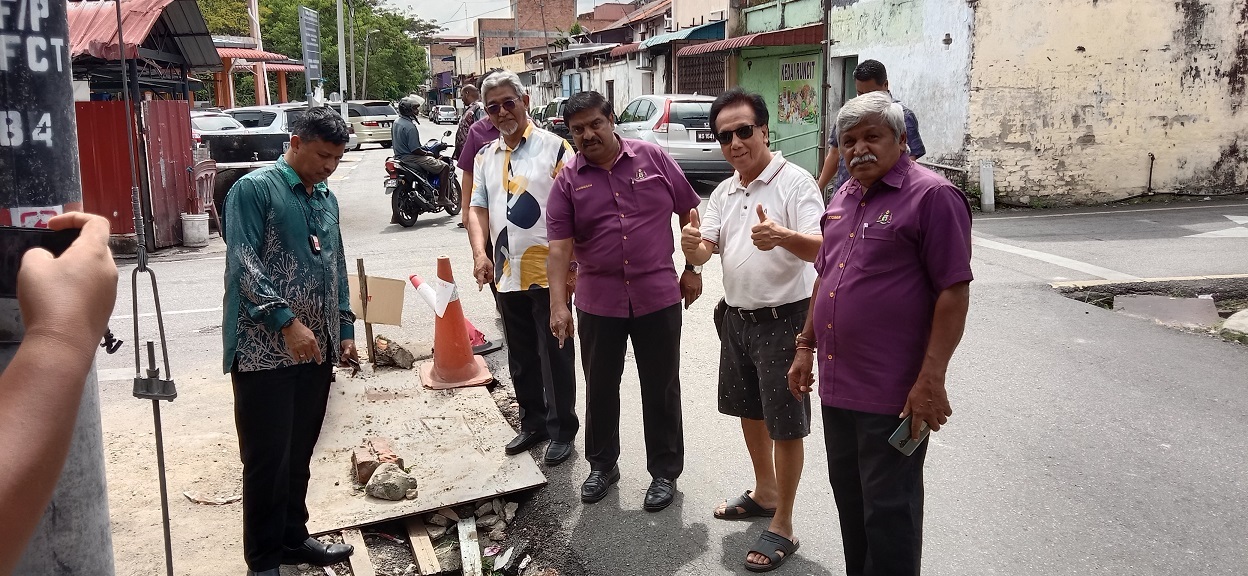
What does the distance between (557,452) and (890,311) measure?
2427mm

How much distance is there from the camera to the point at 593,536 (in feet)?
13.2

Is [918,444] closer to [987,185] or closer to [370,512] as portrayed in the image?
[370,512]

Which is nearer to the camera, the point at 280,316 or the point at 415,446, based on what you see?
the point at 280,316

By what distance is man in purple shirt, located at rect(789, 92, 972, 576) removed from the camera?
2.72 m

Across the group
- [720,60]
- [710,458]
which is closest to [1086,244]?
[710,458]

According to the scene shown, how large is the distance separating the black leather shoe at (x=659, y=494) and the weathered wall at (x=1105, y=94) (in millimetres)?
10547

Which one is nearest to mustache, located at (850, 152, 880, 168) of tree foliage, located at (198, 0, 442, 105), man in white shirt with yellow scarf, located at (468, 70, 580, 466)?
man in white shirt with yellow scarf, located at (468, 70, 580, 466)

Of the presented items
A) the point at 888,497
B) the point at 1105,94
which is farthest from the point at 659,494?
the point at 1105,94

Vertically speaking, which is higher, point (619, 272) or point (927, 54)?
point (927, 54)

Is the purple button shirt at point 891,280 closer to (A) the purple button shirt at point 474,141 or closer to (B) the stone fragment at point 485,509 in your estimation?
(B) the stone fragment at point 485,509

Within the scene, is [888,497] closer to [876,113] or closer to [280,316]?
[876,113]

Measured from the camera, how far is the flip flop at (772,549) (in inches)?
143

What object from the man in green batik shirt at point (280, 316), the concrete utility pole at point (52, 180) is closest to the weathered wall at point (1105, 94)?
the man in green batik shirt at point (280, 316)

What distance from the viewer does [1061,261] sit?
945 cm
